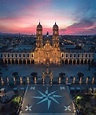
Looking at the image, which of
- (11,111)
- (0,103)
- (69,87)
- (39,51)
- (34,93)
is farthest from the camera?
(39,51)

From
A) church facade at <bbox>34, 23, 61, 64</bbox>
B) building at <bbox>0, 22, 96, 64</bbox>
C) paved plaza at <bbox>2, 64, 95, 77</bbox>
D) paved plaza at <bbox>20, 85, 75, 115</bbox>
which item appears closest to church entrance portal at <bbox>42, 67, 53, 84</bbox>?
paved plaza at <bbox>20, 85, 75, 115</bbox>

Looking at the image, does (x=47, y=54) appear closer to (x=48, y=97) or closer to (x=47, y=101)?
(x=48, y=97)

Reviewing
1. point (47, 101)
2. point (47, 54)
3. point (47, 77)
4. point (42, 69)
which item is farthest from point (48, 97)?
point (47, 54)

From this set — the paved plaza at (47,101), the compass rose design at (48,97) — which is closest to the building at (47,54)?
the paved plaza at (47,101)

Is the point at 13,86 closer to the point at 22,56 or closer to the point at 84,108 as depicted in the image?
the point at 84,108

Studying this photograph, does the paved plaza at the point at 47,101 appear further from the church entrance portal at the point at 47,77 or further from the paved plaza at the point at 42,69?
the paved plaza at the point at 42,69

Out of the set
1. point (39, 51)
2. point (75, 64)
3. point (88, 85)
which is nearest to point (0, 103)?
point (88, 85)
